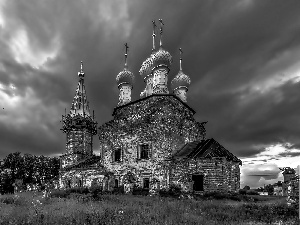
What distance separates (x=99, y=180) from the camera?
2894 cm

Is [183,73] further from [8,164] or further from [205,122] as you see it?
[8,164]

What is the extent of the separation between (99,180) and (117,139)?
473 cm

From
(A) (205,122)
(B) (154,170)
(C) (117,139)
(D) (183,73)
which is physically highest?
(D) (183,73)

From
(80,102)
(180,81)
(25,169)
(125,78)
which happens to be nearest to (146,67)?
(125,78)

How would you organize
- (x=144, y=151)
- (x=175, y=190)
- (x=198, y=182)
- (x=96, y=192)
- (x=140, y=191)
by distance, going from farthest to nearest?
(x=144, y=151) < (x=140, y=191) < (x=198, y=182) < (x=175, y=190) < (x=96, y=192)

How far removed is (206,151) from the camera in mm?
23469

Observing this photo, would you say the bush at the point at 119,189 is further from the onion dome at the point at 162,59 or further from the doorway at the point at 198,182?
the onion dome at the point at 162,59

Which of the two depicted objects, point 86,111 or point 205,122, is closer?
point 205,122

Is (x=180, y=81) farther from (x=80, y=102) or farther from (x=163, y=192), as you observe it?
(x=163, y=192)

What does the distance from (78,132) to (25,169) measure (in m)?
20.1

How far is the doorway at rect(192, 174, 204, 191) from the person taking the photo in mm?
23297

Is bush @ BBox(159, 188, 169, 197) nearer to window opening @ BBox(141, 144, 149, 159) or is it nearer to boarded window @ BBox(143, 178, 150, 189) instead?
boarded window @ BBox(143, 178, 150, 189)

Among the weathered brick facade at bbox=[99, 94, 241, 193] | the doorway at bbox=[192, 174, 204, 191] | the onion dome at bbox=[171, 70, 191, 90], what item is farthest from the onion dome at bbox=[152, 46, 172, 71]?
the doorway at bbox=[192, 174, 204, 191]

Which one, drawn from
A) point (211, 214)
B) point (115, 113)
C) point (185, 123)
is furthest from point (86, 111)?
point (211, 214)
